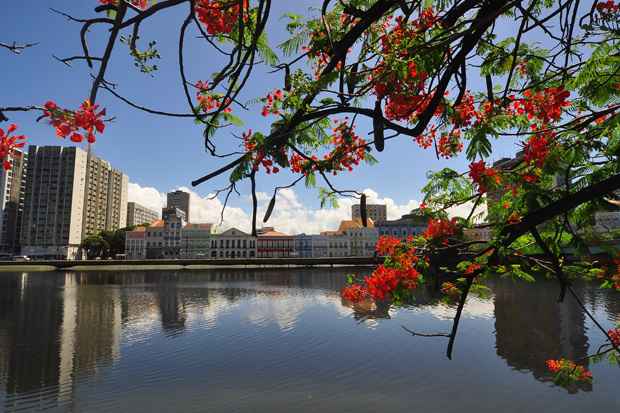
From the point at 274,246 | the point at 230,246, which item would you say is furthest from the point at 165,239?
the point at 274,246

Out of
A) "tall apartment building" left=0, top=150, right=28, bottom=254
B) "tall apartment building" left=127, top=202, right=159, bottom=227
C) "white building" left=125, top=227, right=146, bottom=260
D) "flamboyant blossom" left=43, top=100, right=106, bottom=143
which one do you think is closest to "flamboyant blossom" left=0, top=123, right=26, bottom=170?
"flamboyant blossom" left=43, top=100, right=106, bottom=143

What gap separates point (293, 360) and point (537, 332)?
9.30m

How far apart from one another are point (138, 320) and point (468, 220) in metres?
15.8

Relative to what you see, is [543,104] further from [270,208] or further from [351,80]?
[270,208]

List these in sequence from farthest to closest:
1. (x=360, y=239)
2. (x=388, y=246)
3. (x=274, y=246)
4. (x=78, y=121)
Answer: (x=360, y=239) < (x=274, y=246) < (x=388, y=246) < (x=78, y=121)

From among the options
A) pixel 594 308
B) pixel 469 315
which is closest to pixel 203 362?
pixel 469 315

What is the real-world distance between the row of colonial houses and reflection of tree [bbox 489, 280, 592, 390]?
178 feet

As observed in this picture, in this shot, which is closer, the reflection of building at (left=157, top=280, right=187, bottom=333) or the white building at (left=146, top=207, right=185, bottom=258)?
the reflection of building at (left=157, top=280, right=187, bottom=333)

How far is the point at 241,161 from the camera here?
1.42 metres

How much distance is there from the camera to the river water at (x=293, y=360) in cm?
742

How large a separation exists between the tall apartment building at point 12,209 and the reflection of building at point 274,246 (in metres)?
57.4

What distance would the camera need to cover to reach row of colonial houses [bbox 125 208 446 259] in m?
73.4

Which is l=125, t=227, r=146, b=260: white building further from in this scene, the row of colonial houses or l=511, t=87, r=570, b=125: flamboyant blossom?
l=511, t=87, r=570, b=125: flamboyant blossom

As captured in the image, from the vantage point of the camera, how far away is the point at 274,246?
74.2 metres
